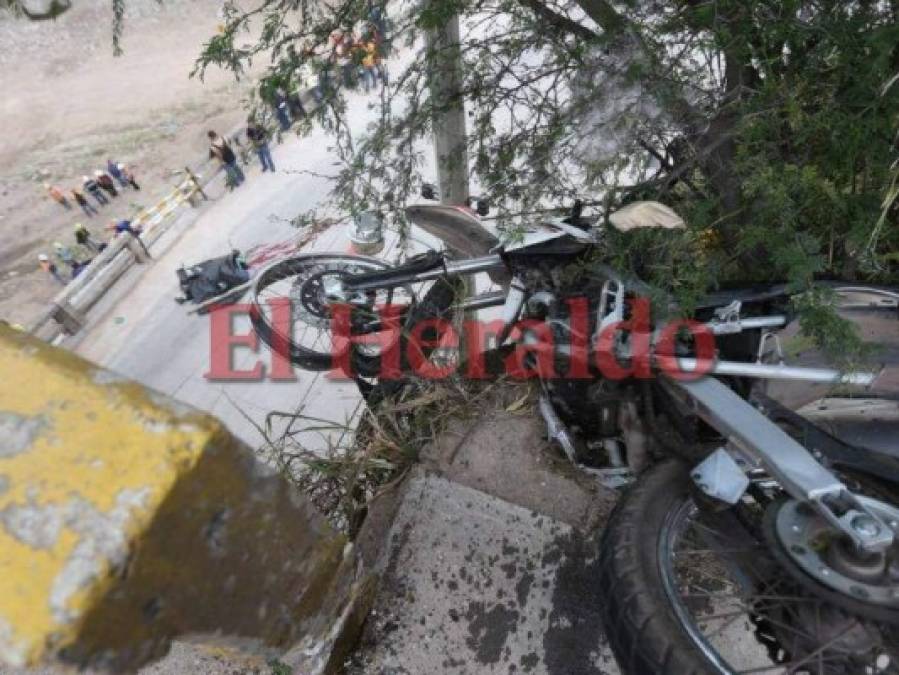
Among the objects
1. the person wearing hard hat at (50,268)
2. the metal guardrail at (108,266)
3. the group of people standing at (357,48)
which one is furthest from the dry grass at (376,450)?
the person wearing hard hat at (50,268)

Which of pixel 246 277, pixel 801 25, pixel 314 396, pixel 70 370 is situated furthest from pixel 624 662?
pixel 246 277

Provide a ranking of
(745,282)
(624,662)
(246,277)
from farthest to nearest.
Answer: (246,277), (745,282), (624,662)

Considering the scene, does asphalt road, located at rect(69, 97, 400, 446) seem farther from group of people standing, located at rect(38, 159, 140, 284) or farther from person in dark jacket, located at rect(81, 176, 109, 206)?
person in dark jacket, located at rect(81, 176, 109, 206)

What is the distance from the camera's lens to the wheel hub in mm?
1922

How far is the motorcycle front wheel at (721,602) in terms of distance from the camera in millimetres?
1987

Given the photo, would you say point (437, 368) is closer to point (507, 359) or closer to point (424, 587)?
point (507, 359)

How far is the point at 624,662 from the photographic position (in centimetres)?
207

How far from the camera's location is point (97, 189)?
49.8 ft

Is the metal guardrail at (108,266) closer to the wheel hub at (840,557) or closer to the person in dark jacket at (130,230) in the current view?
the person in dark jacket at (130,230)

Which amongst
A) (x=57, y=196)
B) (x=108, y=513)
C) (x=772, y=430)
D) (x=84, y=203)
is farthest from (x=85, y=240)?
(x=108, y=513)

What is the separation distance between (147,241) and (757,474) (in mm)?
13352

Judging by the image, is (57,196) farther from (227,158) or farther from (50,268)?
(227,158)

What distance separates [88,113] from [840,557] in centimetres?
2181

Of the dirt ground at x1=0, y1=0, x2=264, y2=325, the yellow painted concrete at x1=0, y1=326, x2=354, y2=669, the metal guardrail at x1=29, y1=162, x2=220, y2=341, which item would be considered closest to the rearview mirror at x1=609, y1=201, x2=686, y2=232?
the yellow painted concrete at x1=0, y1=326, x2=354, y2=669
